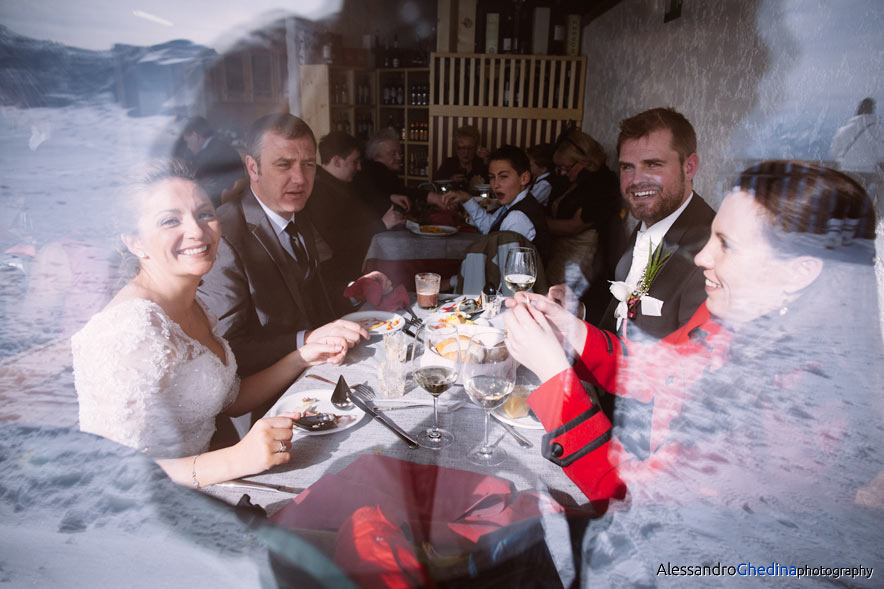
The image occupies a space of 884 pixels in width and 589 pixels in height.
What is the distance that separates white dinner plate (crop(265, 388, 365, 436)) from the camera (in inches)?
28.2

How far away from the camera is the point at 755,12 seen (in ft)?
3.62

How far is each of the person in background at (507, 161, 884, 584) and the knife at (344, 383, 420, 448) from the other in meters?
0.20

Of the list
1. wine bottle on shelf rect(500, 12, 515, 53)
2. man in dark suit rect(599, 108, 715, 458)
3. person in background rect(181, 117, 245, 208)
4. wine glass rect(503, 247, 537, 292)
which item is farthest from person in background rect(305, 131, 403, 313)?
wine bottle on shelf rect(500, 12, 515, 53)

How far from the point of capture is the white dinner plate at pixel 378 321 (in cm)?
112

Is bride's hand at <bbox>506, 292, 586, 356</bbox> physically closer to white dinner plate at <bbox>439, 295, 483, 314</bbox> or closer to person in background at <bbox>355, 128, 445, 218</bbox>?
white dinner plate at <bbox>439, 295, 483, 314</bbox>

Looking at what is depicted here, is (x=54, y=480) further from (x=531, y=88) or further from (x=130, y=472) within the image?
(x=531, y=88)

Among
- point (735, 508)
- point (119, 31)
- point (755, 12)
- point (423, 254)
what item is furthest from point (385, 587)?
point (423, 254)

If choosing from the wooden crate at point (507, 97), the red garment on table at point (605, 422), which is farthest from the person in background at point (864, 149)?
the wooden crate at point (507, 97)

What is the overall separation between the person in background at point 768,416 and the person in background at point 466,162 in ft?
10.1

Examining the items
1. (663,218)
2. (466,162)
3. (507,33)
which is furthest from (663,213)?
(507,33)

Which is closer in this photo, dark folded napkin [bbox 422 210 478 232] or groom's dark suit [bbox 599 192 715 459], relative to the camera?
groom's dark suit [bbox 599 192 715 459]

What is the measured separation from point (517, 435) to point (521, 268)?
612 millimetres

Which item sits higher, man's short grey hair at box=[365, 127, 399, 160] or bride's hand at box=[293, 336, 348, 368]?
man's short grey hair at box=[365, 127, 399, 160]

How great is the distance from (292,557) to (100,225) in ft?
2.45
